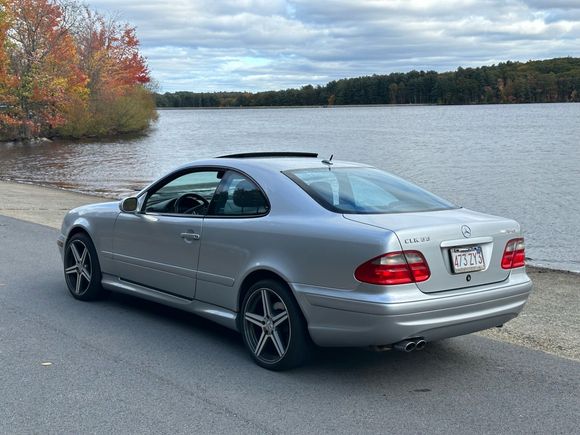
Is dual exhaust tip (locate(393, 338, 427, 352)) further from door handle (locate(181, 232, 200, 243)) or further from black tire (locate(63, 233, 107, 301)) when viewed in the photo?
black tire (locate(63, 233, 107, 301))

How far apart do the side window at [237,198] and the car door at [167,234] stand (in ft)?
0.38

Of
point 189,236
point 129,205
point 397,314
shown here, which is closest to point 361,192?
point 397,314

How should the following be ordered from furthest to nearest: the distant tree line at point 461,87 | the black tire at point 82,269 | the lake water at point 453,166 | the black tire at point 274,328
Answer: the distant tree line at point 461,87 < the lake water at point 453,166 < the black tire at point 82,269 < the black tire at point 274,328

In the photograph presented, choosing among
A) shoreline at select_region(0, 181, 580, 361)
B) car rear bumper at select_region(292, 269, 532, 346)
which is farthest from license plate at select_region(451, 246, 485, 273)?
shoreline at select_region(0, 181, 580, 361)

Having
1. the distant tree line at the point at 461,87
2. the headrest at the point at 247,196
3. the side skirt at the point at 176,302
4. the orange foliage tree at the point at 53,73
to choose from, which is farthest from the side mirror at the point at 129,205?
the distant tree line at the point at 461,87

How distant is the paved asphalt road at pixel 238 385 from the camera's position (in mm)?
4492

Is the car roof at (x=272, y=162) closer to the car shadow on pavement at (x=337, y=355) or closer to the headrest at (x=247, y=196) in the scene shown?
the headrest at (x=247, y=196)

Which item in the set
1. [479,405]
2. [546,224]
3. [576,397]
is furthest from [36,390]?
[546,224]

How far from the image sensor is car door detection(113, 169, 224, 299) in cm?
621

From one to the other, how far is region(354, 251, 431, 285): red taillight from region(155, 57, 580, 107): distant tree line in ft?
424

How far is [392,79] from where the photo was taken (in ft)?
527

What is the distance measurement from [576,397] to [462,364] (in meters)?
0.91

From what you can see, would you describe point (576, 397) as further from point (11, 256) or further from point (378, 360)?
point (11, 256)

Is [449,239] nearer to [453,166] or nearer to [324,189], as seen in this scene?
[324,189]
